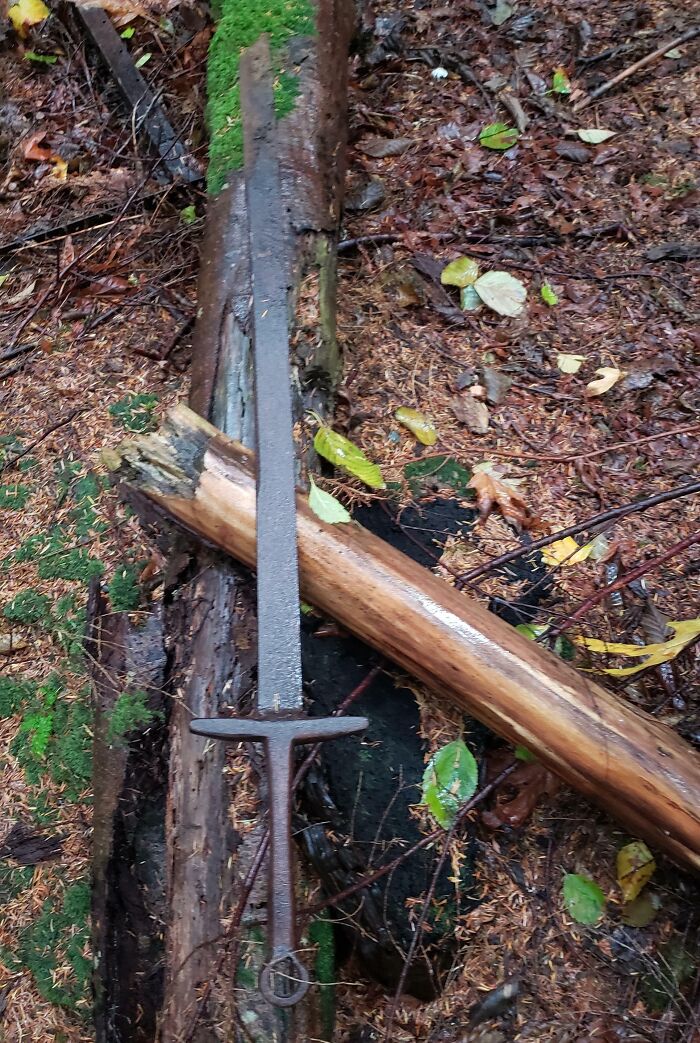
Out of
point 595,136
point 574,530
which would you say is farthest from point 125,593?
point 595,136

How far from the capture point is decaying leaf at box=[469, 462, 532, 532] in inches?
90.7

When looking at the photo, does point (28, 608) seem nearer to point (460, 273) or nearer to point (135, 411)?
point (135, 411)

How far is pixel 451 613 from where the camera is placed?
177cm

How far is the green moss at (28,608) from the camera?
263 cm

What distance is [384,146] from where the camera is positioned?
3314 mm

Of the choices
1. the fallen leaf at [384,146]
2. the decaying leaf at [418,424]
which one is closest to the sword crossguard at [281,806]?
the decaying leaf at [418,424]

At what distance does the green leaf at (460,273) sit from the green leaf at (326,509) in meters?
1.40

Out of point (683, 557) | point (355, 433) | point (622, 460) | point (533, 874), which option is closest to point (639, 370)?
point (622, 460)

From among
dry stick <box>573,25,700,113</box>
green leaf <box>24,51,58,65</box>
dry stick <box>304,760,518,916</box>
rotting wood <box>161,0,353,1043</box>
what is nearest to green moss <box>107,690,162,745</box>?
rotting wood <box>161,0,353,1043</box>

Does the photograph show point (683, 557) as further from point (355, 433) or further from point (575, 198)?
point (575, 198)

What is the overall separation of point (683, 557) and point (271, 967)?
1.74m

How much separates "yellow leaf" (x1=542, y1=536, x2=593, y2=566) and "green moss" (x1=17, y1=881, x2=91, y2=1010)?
6.25 feet

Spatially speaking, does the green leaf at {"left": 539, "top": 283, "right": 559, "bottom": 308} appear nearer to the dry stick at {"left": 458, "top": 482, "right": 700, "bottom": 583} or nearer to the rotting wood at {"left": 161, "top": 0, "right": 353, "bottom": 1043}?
the rotting wood at {"left": 161, "top": 0, "right": 353, "bottom": 1043}

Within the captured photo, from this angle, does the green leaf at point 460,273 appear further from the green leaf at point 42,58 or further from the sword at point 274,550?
the green leaf at point 42,58
